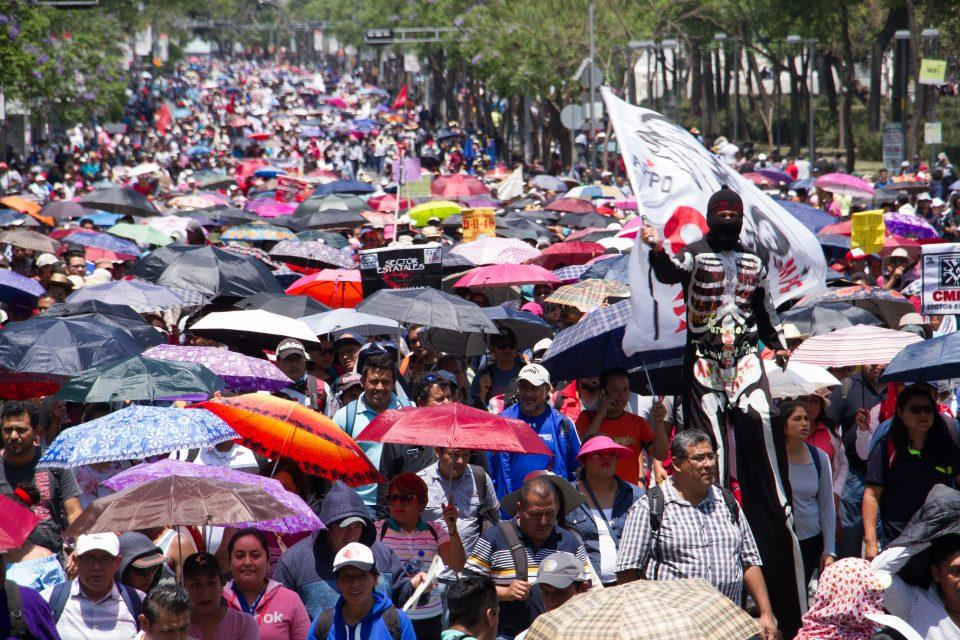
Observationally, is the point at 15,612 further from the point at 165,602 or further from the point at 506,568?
the point at 506,568

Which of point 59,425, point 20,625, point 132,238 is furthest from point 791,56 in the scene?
point 20,625

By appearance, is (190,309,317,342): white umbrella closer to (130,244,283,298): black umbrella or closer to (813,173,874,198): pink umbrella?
(130,244,283,298): black umbrella

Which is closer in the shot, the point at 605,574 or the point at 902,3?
the point at 605,574

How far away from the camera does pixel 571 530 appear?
24.0 ft

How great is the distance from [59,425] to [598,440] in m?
3.93

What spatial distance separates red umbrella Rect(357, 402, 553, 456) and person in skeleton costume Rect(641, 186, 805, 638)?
87 centimetres

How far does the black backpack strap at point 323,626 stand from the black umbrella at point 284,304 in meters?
7.35

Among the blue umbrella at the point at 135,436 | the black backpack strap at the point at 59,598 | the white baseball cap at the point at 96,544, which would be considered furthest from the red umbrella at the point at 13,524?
the blue umbrella at the point at 135,436

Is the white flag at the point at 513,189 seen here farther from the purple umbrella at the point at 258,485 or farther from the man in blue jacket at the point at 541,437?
the purple umbrella at the point at 258,485

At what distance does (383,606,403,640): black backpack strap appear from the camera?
6.40 metres

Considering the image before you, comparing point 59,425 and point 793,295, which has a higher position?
point 793,295

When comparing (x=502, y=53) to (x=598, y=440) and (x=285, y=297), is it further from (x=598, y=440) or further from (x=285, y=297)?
(x=598, y=440)

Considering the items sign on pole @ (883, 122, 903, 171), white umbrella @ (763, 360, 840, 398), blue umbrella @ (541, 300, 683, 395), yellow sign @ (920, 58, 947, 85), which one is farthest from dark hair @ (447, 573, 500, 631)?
sign on pole @ (883, 122, 903, 171)

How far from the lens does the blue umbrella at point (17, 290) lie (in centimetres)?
1532
